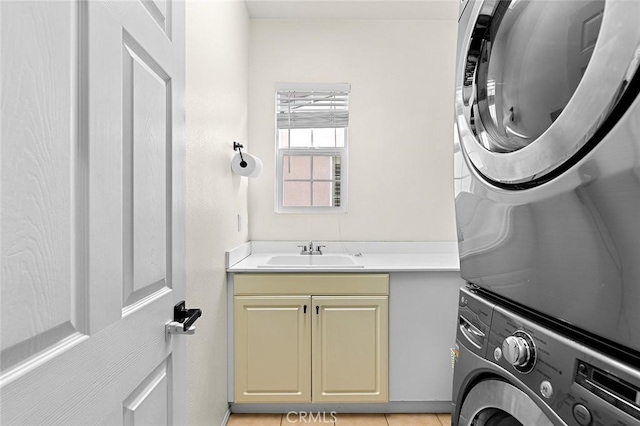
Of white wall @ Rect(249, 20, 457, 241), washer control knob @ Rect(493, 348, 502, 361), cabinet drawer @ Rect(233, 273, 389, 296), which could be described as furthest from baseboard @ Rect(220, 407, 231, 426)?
washer control knob @ Rect(493, 348, 502, 361)

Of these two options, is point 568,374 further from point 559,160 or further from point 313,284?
point 313,284

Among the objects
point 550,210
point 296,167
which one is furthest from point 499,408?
point 296,167

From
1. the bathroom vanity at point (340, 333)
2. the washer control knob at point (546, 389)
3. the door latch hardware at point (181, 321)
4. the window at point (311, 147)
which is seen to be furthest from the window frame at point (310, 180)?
the washer control knob at point (546, 389)

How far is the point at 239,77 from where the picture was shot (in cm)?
258

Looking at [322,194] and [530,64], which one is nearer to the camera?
[530,64]

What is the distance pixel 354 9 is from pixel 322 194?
132 cm

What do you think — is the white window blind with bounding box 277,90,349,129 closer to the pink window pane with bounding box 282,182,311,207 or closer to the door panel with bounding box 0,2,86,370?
the pink window pane with bounding box 282,182,311,207

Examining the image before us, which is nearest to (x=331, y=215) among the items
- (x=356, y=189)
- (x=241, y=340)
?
(x=356, y=189)

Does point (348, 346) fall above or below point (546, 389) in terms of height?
below

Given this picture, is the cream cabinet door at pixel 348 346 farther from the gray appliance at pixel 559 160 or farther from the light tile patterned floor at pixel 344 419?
the gray appliance at pixel 559 160

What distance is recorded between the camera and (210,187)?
6.13 feet

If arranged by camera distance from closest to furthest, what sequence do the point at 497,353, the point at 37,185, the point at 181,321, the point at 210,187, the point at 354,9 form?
the point at 37,185 < the point at 497,353 < the point at 181,321 < the point at 210,187 < the point at 354,9

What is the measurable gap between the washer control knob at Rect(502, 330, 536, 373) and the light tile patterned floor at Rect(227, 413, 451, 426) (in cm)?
174

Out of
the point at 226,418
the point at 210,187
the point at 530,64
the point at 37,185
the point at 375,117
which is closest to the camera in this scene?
the point at 37,185
